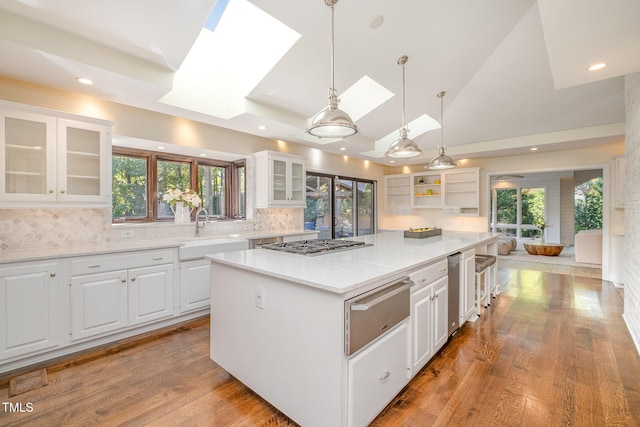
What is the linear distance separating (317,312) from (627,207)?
392 centimetres

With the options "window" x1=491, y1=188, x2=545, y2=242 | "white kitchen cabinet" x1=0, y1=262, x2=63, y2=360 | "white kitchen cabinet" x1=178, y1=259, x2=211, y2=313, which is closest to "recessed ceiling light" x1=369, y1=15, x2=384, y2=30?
"white kitchen cabinet" x1=178, y1=259, x2=211, y2=313

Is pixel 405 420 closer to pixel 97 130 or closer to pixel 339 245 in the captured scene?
pixel 339 245

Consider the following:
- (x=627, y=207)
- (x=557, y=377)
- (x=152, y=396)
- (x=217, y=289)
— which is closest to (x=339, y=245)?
(x=217, y=289)

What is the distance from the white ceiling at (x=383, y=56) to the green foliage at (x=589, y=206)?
6210 millimetres

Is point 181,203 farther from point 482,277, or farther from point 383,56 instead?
point 482,277

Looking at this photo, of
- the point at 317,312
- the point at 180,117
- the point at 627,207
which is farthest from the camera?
the point at 180,117

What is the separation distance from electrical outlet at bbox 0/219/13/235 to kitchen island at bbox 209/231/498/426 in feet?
6.50

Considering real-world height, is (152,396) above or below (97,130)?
below

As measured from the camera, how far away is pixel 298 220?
5156mm

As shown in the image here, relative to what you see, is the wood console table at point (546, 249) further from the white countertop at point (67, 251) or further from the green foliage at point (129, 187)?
the green foliage at point (129, 187)

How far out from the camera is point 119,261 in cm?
269

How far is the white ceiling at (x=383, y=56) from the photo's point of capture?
201cm

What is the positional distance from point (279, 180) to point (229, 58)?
176cm

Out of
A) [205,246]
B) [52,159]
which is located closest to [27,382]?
[205,246]
